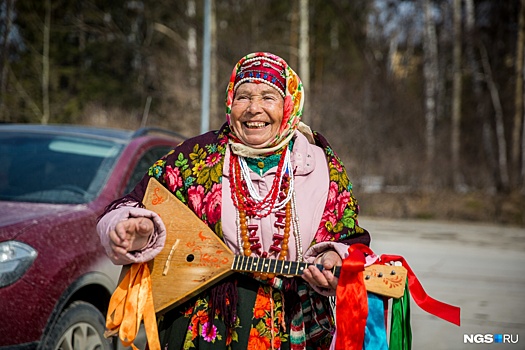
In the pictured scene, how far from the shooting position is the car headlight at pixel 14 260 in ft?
10.4

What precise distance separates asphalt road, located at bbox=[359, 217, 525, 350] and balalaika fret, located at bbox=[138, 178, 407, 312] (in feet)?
11.5

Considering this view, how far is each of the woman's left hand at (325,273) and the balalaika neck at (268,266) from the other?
3 cm

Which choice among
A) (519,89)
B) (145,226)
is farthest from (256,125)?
(519,89)

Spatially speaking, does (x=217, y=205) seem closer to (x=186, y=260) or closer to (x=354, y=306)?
(x=186, y=260)

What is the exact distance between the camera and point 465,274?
8.90m

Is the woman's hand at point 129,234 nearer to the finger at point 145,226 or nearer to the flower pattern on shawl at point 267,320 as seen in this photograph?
the finger at point 145,226

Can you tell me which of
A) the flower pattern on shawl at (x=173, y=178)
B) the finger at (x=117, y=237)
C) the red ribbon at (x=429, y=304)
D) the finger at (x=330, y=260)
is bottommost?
the red ribbon at (x=429, y=304)

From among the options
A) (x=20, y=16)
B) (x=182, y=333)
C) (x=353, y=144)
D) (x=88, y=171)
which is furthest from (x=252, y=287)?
(x=20, y=16)

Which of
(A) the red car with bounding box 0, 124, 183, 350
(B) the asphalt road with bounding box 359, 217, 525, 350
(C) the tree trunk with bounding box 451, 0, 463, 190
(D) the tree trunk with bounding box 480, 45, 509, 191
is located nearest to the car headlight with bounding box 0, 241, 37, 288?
(A) the red car with bounding box 0, 124, 183, 350

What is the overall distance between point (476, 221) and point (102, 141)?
42.6ft

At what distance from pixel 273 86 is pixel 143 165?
2.26 meters

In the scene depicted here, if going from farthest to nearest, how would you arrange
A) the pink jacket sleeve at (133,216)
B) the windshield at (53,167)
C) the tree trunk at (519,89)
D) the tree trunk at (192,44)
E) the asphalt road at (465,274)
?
the tree trunk at (192,44), the tree trunk at (519,89), the asphalt road at (465,274), the windshield at (53,167), the pink jacket sleeve at (133,216)

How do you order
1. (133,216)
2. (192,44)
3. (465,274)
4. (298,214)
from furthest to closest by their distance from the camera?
(192,44), (465,274), (298,214), (133,216)
